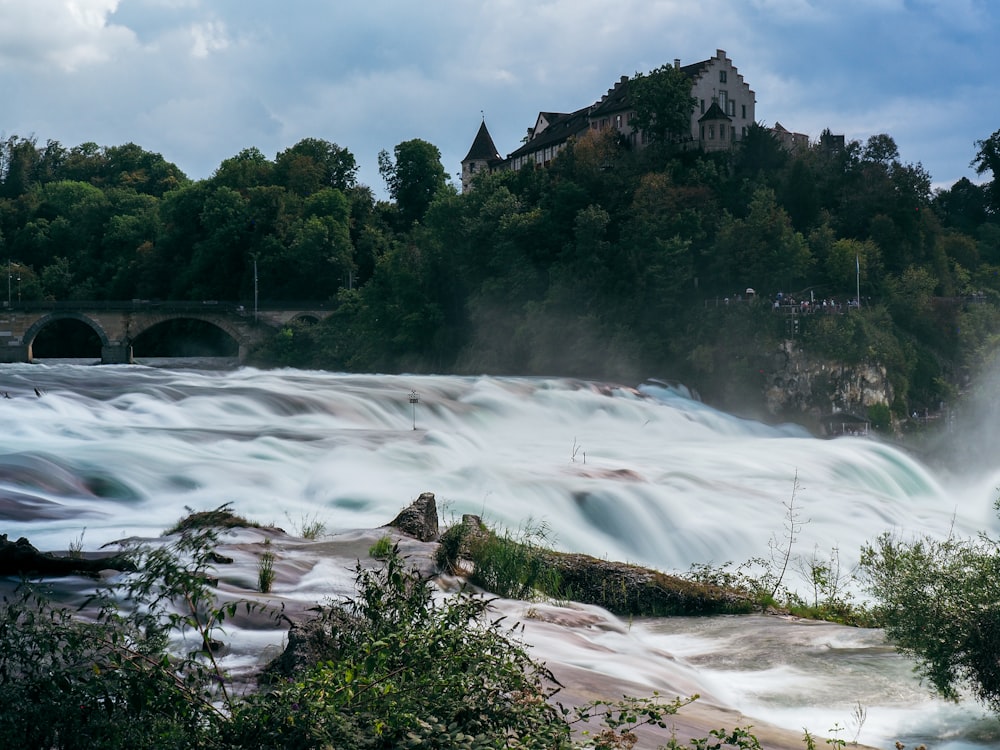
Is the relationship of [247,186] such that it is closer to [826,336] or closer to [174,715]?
[826,336]

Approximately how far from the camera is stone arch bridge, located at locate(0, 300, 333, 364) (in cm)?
7625

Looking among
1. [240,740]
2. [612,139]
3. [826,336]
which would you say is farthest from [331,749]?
[612,139]

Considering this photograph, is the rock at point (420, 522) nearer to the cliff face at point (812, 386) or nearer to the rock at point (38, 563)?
the rock at point (38, 563)

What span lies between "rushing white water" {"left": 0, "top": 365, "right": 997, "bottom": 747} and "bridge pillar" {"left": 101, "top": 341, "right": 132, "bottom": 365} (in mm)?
37707

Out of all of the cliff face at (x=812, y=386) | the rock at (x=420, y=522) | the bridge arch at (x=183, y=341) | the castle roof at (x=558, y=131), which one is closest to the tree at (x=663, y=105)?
the castle roof at (x=558, y=131)

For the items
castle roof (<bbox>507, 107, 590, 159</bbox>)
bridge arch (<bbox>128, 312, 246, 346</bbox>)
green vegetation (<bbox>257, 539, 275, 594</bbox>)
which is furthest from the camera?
castle roof (<bbox>507, 107, 590, 159</bbox>)

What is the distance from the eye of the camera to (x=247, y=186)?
10331 cm

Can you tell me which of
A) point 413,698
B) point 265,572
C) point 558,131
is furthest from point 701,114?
point 413,698

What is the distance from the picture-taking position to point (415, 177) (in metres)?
103

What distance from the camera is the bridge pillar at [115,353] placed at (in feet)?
262

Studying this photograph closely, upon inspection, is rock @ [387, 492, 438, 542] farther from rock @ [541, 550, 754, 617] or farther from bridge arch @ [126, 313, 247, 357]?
bridge arch @ [126, 313, 247, 357]

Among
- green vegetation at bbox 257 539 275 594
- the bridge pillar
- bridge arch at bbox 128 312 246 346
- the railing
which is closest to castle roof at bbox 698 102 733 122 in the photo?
the railing

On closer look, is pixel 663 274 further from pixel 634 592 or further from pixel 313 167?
pixel 313 167

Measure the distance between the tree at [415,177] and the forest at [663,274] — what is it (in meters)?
11.8
